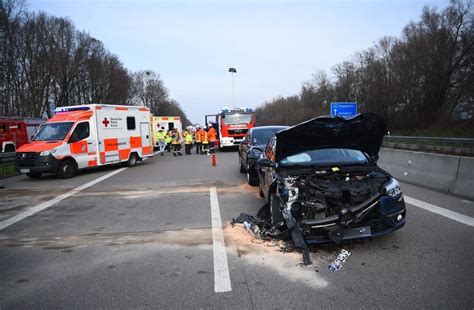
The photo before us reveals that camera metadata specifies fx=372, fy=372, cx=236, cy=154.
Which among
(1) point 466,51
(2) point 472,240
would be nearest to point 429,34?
(1) point 466,51

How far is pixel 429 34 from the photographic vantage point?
45.1 meters

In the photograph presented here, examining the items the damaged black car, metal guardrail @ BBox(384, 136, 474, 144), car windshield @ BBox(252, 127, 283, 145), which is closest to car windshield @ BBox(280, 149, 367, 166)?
the damaged black car

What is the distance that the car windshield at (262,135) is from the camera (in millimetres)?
12172

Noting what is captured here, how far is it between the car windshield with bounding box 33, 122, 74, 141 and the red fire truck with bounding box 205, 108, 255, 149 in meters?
12.0

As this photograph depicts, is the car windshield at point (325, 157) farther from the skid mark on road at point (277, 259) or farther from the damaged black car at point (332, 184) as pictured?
the skid mark on road at point (277, 259)

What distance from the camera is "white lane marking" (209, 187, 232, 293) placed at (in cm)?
408

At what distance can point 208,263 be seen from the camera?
4.77 m

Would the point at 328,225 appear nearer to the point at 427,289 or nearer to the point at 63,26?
the point at 427,289

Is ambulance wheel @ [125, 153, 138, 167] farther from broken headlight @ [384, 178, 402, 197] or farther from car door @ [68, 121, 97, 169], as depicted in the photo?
broken headlight @ [384, 178, 402, 197]

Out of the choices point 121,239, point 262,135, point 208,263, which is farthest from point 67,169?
point 208,263

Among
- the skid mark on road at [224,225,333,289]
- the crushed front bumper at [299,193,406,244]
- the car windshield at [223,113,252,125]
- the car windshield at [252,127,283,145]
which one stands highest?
the car windshield at [223,113,252,125]

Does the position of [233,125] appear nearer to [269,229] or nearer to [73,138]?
[73,138]

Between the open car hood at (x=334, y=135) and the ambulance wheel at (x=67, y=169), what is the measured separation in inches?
404

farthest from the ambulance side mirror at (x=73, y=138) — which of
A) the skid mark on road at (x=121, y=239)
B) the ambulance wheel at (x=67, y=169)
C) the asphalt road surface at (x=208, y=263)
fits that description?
the skid mark on road at (x=121, y=239)
